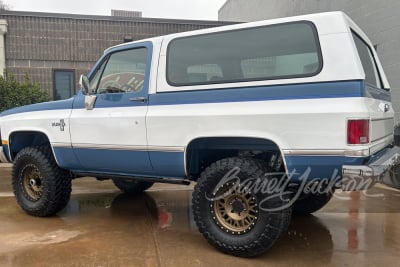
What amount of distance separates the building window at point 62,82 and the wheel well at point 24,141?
24.2 feet

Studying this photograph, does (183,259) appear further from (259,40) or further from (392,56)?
(392,56)

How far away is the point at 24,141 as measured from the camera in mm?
5328

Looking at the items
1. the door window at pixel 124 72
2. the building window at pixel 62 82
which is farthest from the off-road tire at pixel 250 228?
the building window at pixel 62 82

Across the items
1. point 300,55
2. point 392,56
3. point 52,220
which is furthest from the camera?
point 392,56

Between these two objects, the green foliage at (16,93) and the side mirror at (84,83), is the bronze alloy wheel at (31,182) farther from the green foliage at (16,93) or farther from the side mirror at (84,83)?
the green foliage at (16,93)

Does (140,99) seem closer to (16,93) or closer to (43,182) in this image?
(43,182)

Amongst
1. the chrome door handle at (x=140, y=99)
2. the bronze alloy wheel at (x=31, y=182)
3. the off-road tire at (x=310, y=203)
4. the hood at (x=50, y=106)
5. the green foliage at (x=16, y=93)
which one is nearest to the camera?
the chrome door handle at (x=140, y=99)

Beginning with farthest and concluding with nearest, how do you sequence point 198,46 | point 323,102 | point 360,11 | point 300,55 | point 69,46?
point 69,46
point 360,11
point 198,46
point 300,55
point 323,102

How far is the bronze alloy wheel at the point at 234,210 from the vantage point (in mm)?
3584

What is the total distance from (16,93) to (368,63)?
944 centimetres

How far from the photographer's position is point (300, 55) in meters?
3.41

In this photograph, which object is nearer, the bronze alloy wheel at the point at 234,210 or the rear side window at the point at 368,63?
the bronze alloy wheel at the point at 234,210

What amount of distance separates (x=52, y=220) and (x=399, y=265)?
3816 millimetres

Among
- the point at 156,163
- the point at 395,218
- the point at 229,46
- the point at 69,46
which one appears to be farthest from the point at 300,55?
the point at 69,46
